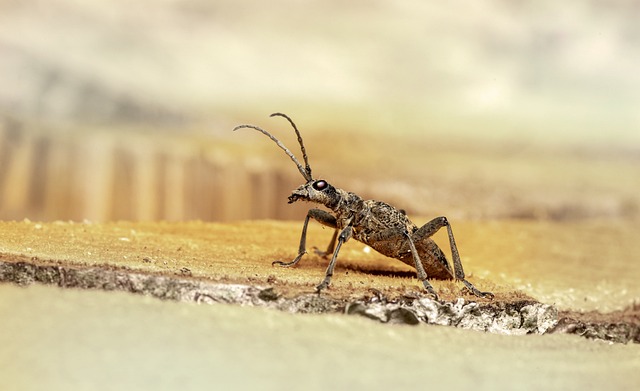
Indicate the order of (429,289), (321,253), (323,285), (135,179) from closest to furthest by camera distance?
(323,285), (429,289), (321,253), (135,179)

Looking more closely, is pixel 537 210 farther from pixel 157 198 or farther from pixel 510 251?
pixel 157 198

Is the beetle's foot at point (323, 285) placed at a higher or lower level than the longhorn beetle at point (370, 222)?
lower

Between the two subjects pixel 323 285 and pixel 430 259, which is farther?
pixel 430 259

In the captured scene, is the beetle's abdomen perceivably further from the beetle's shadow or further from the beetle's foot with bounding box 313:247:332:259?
the beetle's foot with bounding box 313:247:332:259

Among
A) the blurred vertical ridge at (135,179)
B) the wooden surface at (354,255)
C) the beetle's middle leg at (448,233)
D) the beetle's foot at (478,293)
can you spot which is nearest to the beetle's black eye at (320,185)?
the wooden surface at (354,255)

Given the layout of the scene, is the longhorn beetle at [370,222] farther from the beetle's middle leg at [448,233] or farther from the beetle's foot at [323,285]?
the beetle's foot at [323,285]

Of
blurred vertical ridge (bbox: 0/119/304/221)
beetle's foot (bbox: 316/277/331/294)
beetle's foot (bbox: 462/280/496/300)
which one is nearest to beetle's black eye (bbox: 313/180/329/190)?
beetle's foot (bbox: 316/277/331/294)

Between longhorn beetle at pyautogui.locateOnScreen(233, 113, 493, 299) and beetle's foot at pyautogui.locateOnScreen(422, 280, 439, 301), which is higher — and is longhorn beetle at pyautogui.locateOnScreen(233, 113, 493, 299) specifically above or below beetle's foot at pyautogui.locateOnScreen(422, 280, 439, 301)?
above

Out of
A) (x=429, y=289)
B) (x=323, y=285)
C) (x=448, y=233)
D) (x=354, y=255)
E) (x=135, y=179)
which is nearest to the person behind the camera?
(x=323, y=285)

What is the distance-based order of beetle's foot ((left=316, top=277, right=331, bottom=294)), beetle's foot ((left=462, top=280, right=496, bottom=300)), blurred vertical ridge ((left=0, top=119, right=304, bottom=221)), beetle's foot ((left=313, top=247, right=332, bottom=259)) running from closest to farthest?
beetle's foot ((left=316, top=277, right=331, bottom=294))
beetle's foot ((left=462, top=280, right=496, bottom=300))
beetle's foot ((left=313, top=247, right=332, bottom=259))
blurred vertical ridge ((left=0, top=119, right=304, bottom=221))

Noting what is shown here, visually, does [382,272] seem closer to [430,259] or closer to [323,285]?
[430,259]

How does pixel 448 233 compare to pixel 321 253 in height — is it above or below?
above

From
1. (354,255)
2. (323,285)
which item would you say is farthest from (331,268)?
(354,255)
